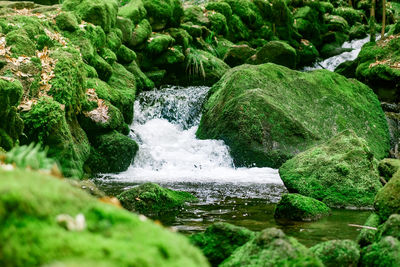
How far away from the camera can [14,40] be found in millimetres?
8562

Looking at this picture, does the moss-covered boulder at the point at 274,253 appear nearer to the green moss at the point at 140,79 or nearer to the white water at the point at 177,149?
the white water at the point at 177,149

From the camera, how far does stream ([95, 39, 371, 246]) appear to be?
19.0ft

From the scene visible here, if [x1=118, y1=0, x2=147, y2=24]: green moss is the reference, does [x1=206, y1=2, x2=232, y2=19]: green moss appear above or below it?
above

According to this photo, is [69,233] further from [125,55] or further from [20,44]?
[125,55]

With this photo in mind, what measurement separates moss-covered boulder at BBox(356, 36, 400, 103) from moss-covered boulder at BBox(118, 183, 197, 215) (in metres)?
11.4

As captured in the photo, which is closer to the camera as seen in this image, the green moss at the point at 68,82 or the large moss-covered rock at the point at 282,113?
the green moss at the point at 68,82

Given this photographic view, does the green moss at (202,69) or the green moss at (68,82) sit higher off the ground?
the green moss at (202,69)

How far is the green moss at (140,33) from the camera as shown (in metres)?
16.0

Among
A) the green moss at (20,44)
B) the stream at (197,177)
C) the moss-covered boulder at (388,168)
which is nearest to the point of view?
the stream at (197,177)

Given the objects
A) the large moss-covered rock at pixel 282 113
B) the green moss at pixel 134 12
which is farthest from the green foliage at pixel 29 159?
the green moss at pixel 134 12

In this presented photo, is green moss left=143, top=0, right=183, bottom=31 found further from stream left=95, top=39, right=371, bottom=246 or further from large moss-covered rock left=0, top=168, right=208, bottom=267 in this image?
large moss-covered rock left=0, top=168, right=208, bottom=267

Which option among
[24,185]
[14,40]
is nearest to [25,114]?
[14,40]

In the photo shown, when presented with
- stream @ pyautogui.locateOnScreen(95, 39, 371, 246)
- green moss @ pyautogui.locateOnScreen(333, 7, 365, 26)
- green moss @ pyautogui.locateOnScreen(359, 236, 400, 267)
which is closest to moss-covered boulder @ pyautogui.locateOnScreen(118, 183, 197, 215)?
stream @ pyautogui.locateOnScreen(95, 39, 371, 246)

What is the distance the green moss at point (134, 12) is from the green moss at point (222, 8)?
18.3 ft
